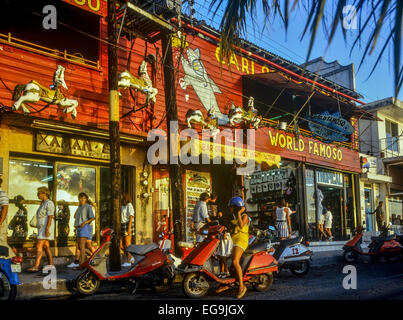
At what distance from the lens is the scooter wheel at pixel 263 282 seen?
7.32 metres

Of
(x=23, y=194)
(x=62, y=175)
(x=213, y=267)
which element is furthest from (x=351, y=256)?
(x=23, y=194)

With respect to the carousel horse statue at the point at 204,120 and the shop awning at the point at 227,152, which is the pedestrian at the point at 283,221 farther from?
the carousel horse statue at the point at 204,120

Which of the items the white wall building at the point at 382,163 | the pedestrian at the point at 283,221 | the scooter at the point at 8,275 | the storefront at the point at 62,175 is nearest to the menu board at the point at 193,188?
the storefront at the point at 62,175

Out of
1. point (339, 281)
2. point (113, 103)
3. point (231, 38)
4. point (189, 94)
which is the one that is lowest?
point (339, 281)

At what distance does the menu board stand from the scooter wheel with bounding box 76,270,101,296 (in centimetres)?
669

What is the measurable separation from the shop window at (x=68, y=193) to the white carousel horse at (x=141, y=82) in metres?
2.75

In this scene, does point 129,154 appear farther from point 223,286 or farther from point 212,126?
point 223,286

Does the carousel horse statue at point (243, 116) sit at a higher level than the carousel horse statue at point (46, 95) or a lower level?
higher

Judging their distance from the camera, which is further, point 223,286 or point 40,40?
point 40,40

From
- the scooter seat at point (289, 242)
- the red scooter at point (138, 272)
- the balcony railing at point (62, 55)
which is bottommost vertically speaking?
the red scooter at point (138, 272)
